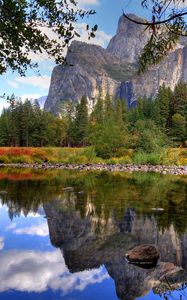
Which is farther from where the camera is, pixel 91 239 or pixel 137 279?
pixel 91 239

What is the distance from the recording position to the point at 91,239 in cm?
1062

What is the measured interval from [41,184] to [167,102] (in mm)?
55537

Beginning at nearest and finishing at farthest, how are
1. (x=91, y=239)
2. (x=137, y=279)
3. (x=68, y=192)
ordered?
(x=137, y=279) → (x=91, y=239) → (x=68, y=192)

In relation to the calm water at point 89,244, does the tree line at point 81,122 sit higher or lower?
higher

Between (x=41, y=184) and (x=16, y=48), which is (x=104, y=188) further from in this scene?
(x=16, y=48)

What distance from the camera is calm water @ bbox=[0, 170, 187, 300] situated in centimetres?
732

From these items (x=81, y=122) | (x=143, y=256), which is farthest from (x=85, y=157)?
(x=143, y=256)

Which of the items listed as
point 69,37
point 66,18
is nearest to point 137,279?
point 69,37

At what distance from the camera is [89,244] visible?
10.1 m

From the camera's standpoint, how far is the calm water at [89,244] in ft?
24.0

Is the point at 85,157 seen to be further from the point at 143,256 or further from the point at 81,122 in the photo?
the point at 143,256

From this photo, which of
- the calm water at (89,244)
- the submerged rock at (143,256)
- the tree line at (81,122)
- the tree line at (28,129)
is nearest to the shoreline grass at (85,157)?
the tree line at (81,122)

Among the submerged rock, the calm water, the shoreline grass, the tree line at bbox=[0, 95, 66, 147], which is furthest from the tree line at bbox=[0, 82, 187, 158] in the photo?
the submerged rock

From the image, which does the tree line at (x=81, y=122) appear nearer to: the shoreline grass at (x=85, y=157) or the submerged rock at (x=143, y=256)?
the shoreline grass at (x=85, y=157)
